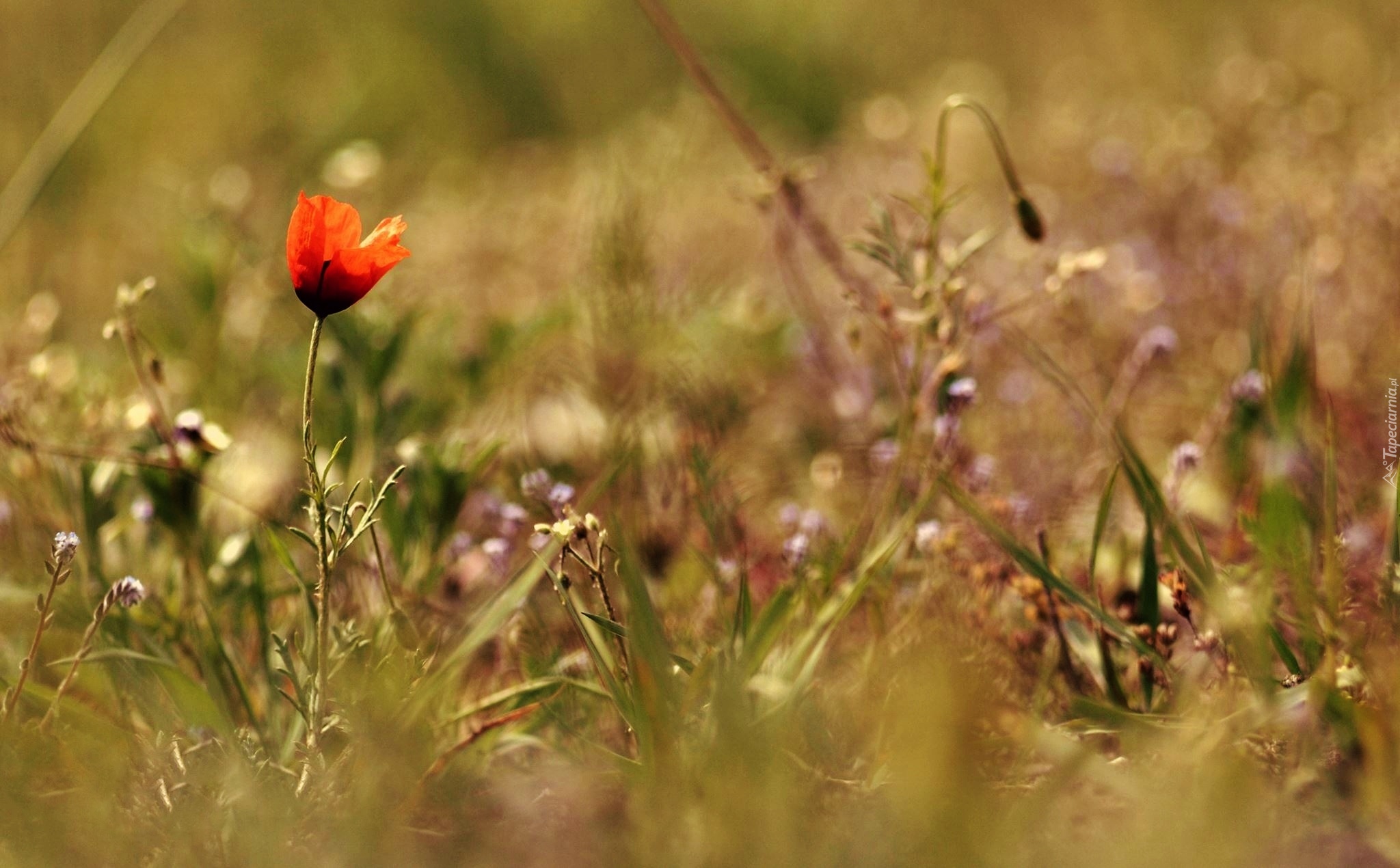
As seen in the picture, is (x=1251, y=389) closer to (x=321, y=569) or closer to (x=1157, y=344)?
(x=1157, y=344)

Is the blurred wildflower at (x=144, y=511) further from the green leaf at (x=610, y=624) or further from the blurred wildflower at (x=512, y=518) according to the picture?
the green leaf at (x=610, y=624)

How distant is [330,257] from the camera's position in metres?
1.14

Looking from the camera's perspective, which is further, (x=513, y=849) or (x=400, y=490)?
(x=400, y=490)

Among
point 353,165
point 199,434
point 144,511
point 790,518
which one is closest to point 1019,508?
Answer: point 790,518

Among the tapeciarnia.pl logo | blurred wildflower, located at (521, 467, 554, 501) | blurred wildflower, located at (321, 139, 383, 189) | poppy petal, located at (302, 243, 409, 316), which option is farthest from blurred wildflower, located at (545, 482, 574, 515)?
the tapeciarnia.pl logo

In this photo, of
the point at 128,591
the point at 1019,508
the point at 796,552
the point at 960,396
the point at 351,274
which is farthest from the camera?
the point at 1019,508

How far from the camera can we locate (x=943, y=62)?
5.37m

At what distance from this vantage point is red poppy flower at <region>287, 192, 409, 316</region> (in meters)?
1.13

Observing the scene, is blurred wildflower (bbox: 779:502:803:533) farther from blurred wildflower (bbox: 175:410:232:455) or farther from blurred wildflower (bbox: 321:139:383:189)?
blurred wildflower (bbox: 321:139:383:189)

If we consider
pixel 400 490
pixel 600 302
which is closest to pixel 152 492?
pixel 400 490

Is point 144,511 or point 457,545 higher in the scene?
point 144,511

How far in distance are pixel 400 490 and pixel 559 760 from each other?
706mm

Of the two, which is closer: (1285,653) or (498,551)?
(1285,653)

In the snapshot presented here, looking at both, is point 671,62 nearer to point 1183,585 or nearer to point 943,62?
point 943,62
